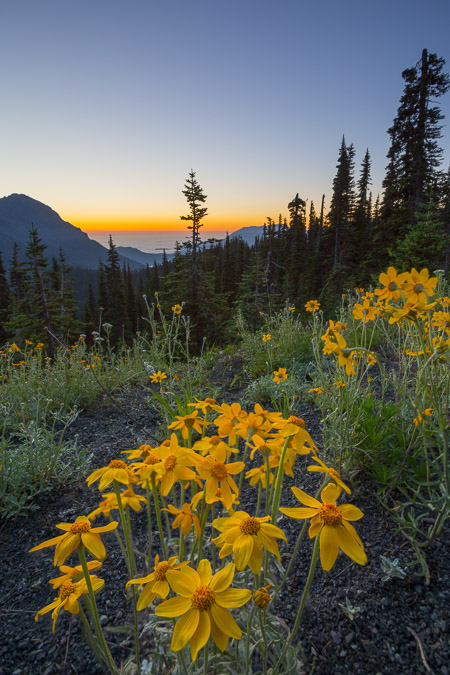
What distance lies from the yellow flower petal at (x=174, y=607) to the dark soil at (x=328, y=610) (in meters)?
0.63

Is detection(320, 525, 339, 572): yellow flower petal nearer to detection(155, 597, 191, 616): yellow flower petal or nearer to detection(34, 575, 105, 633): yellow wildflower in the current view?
detection(155, 597, 191, 616): yellow flower petal

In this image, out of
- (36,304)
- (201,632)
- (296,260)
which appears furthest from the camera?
(296,260)

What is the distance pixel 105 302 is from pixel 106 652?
131ft

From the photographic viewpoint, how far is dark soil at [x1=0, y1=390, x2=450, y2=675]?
118cm

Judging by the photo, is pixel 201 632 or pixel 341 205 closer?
pixel 201 632

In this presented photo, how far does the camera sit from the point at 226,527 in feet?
2.45

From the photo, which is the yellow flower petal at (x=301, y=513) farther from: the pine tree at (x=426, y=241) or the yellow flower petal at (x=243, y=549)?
the pine tree at (x=426, y=241)

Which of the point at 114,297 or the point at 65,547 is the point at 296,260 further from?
the point at 65,547

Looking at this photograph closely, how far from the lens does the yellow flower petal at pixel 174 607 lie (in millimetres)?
625

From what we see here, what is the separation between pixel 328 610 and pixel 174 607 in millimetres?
1071

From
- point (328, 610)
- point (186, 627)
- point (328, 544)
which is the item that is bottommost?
point (328, 610)

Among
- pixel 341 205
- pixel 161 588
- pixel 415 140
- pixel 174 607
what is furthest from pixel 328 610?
pixel 341 205

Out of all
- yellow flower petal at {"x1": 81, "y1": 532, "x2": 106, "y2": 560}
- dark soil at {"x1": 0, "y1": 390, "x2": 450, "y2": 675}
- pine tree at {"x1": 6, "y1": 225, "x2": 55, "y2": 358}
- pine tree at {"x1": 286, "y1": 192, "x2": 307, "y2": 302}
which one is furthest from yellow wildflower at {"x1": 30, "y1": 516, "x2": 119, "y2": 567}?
pine tree at {"x1": 286, "y1": 192, "x2": 307, "y2": 302}

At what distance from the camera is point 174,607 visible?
25.5 inches
